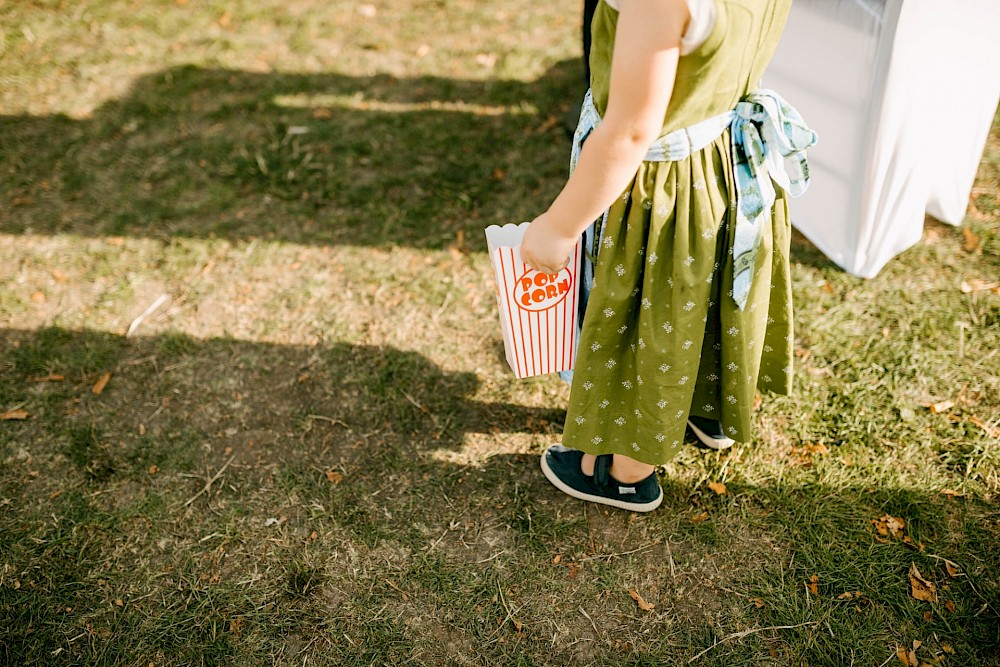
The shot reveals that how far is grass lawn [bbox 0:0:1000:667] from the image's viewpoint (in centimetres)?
203

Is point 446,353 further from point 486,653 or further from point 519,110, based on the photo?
point 519,110

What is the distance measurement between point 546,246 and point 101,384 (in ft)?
6.71

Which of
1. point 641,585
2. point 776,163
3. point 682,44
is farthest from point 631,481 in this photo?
point 682,44

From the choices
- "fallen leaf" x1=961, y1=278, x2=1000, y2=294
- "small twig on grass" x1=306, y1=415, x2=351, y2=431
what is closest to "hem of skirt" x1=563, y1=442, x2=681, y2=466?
"small twig on grass" x1=306, y1=415, x2=351, y2=431

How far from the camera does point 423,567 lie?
2148 mm

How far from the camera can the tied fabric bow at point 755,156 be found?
5.21ft

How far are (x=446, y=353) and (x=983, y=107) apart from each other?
7.41 ft

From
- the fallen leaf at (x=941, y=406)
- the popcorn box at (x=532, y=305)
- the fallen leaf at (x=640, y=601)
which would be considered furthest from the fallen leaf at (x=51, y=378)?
the fallen leaf at (x=941, y=406)

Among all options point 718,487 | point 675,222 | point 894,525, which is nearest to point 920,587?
point 894,525

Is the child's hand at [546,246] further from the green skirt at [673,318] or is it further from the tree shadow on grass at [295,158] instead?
the tree shadow on grass at [295,158]

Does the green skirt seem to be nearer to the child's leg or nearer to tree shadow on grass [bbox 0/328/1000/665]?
the child's leg

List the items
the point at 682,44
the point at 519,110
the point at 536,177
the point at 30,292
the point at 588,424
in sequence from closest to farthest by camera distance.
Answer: the point at 682,44 < the point at 588,424 < the point at 30,292 < the point at 536,177 < the point at 519,110

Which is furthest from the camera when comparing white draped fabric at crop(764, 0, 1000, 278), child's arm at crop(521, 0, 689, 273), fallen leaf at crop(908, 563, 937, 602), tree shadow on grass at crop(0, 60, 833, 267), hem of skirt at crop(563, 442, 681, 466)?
tree shadow on grass at crop(0, 60, 833, 267)

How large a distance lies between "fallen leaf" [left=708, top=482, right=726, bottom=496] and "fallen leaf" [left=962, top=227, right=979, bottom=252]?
1.69 meters
